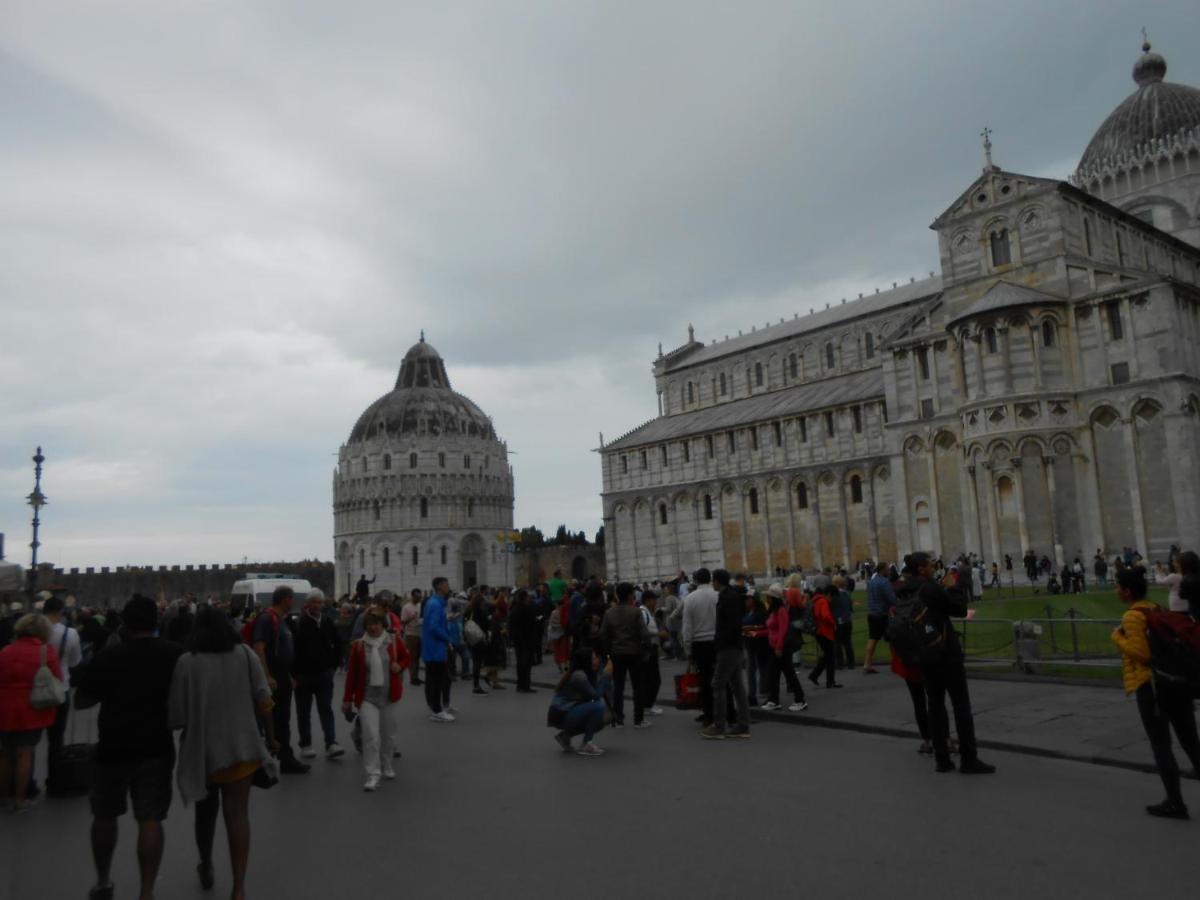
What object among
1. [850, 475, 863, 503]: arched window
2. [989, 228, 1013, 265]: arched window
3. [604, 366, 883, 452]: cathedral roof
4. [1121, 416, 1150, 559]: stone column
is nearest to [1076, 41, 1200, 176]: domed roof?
[604, 366, 883, 452]: cathedral roof

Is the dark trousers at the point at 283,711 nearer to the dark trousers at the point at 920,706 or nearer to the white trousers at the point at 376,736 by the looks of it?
the white trousers at the point at 376,736

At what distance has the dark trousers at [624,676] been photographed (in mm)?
12352

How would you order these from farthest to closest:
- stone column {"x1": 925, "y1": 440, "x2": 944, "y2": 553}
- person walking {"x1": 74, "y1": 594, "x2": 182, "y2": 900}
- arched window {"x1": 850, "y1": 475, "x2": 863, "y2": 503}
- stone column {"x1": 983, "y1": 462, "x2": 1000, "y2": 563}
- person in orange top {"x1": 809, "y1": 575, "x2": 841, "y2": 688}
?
arched window {"x1": 850, "y1": 475, "x2": 863, "y2": 503} → stone column {"x1": 925, "y1": 440, "x2": 944, "y2": 553} → stone column {"x1": 983, "y1": 462, "x2": 1000, "y2": 563} → person in orange top {"x1": 809, "y1": 575, "x2": 841, "y2": 688} → person walking {"x1": 74, "y1": 594, "x2": 182, "y2": 900}

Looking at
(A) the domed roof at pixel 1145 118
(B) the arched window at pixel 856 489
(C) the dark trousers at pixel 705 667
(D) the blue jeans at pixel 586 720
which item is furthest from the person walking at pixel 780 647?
(A) the domed roof at pixel 1145 118

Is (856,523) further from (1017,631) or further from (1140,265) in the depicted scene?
(1017,631)

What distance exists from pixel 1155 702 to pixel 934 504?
34.9 metres

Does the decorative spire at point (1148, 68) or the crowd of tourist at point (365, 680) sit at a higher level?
the decorative spire at point (1148, 68)

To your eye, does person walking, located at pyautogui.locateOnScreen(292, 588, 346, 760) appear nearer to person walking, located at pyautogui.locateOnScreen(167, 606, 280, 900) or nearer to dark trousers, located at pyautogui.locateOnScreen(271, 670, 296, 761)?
dark trousers, located at pyautogui.locateOnScreen(271, 670, 296, 761)

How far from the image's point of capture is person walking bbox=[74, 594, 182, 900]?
5660 millimetres

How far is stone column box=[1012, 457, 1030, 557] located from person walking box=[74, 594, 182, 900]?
3614 cm

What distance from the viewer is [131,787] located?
18.8 ft

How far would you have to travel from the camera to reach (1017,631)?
Answer: 14414mm

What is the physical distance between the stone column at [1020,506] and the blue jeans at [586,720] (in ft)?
101

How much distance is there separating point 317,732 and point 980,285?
35342 mm
